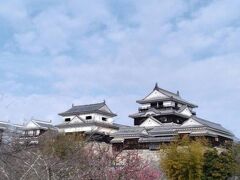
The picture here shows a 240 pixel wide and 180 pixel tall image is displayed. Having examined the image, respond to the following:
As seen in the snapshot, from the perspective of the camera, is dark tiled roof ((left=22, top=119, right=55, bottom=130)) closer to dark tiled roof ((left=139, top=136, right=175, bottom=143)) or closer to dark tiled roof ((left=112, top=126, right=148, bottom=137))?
dark tiled roof ((left=112, top=126, right=148, bottom=137))

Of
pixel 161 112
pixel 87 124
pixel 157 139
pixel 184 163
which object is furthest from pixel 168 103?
pixel 184 163

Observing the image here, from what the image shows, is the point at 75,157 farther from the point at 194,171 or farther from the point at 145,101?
the point at 145,101

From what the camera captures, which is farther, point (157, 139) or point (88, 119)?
point (88, 119)

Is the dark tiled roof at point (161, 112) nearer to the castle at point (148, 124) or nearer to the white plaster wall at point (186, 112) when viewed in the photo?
the castle at point (148, 124)

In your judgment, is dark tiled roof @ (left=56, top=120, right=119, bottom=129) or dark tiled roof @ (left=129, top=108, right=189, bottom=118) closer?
dark tiled roof @ (left=56, top=120, right=119, bottom=129)

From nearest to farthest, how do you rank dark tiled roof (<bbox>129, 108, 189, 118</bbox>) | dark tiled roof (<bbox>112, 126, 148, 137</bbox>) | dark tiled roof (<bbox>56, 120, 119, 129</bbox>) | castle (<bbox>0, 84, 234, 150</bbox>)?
castle (<bbox>0, 84, 234, 150</bbox>) < dark tiled roof (<bbox>112, 126, 148, 137</bbox>) < dark tiled roof (<bbox>56, 120, 119, 129</bbox>) < dark tiled roof (<bbox>129, 108, 189, 118</bbox>)

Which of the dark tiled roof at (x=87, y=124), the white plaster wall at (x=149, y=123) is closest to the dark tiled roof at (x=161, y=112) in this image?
the white plaster wall at (x=149, y=123)

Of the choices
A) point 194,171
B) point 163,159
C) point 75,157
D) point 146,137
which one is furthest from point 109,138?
point 75,157

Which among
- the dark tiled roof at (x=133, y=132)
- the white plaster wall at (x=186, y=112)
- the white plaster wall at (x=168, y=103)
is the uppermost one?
the white plaster wall at (x=168, y=103)

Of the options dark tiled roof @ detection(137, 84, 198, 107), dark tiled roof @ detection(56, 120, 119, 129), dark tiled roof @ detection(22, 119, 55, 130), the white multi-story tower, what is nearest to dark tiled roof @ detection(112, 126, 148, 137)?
the white multi-story tower

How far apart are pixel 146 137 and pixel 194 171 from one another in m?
8.52

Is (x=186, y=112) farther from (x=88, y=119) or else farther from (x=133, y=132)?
(x=88, y=119)

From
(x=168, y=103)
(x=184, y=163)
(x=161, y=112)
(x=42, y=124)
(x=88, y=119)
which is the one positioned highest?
(x=168, y=103)

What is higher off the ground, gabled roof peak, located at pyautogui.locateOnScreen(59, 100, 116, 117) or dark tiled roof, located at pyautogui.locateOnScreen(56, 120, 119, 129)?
gabled roof peak, located at pyautogui.locateOnScreen(59, 100, 116, 117)
